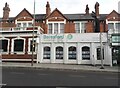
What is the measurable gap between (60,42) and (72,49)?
201 cm

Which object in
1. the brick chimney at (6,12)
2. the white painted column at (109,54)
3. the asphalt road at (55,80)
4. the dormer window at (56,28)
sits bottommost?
the asphalt road at (55,80)

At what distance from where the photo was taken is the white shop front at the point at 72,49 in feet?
Answer: 88.8

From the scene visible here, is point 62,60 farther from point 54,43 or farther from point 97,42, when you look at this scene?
point 97,42

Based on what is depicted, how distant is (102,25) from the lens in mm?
33188

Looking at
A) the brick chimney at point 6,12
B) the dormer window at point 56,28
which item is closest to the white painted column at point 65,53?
the dormer window at point 56,28

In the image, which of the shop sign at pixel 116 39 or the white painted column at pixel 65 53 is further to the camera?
the white painted column at pixel 65 53

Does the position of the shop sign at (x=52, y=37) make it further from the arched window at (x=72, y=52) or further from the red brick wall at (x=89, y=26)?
the red brick wall at (x=89, y=26)

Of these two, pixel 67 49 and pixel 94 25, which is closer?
pixel 67 49

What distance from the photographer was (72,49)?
2803 centimetres

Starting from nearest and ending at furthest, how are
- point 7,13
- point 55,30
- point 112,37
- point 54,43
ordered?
point 112,37 < point 54,43 < point 55,30 < point 7,13

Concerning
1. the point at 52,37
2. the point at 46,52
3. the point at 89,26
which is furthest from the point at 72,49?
the point at 89,26

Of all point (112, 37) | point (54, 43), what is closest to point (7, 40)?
point (54, 43)

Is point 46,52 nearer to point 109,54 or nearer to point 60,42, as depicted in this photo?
point 60,42

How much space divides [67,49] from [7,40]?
30.6 feet
